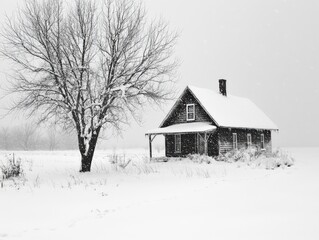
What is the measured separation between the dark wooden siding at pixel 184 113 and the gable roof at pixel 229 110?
0.47 meters

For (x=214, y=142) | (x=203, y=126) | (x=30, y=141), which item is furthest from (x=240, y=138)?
(x=30, y=141)

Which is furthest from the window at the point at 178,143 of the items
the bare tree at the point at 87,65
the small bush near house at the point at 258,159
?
the bare tree at the point at 87,65

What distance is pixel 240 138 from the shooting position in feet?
113

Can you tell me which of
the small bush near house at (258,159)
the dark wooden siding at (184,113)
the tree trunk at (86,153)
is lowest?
the small bush near house at (258,159)

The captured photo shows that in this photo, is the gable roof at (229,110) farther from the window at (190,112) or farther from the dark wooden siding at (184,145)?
the dark wooden siding at (184,145)

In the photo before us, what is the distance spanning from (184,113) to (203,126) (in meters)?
3.07

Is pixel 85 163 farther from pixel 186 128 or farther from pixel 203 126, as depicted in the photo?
pixel 203 126

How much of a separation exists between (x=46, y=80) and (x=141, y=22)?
22.6 ft

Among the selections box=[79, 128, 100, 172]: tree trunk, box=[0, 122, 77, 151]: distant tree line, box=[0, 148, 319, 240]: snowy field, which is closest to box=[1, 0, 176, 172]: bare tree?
box=[79, 128, 100, 172]: tree trunk

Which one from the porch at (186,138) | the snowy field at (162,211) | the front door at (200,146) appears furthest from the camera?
the front door at (200,146)

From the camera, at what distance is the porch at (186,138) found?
98.1 ft

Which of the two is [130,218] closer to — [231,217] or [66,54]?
[231,217]

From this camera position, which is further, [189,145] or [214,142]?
[189,145]

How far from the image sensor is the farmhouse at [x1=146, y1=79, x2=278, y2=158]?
3066 centimetres
